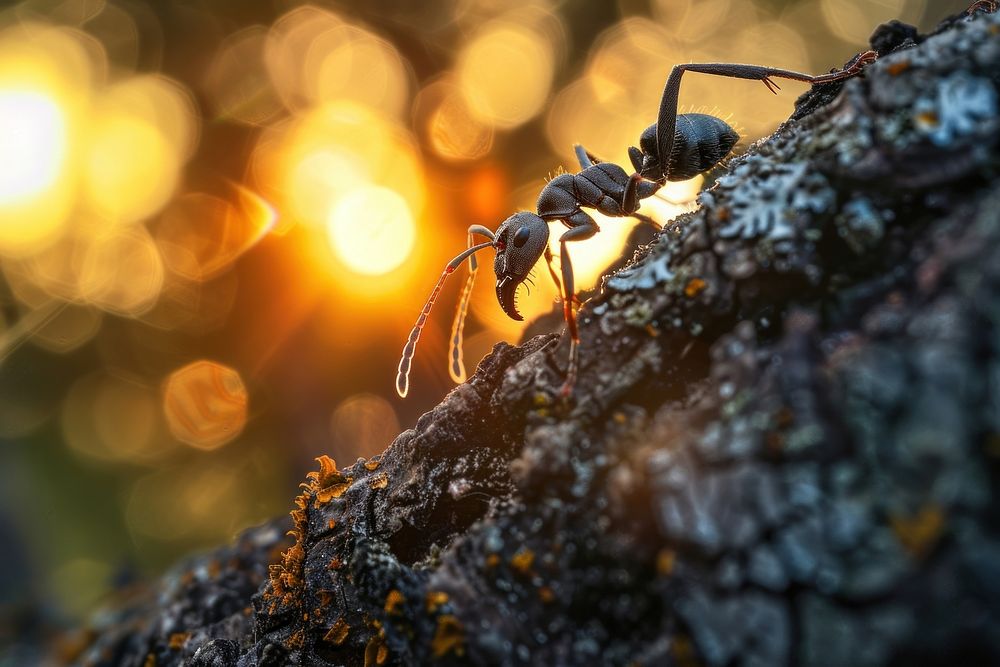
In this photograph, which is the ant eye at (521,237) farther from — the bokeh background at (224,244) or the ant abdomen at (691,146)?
the bokeh background at (224,244)

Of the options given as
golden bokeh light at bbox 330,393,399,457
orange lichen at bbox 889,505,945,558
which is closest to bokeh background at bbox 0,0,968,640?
golden bokeh light at bbox 330,393,399,457

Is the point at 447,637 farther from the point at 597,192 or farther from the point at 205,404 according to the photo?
the point at 205,404

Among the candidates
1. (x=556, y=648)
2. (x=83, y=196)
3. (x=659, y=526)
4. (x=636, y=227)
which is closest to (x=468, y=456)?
(x=556, y=648)

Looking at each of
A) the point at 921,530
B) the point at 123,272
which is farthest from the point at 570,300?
the point at 123,272

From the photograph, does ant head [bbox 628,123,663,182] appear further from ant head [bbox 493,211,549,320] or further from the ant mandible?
ant head [bbox 493,211,549,320]

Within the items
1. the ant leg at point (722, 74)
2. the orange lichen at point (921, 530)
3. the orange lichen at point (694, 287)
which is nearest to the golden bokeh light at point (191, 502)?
the ant leg at point (722, 74)

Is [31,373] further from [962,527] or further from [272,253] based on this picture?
[962,527]
